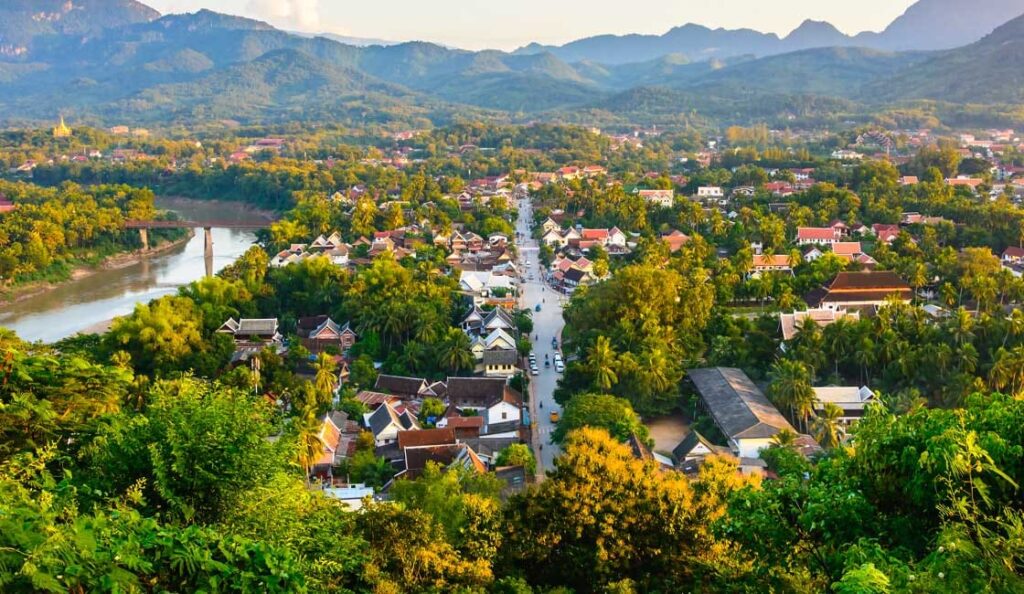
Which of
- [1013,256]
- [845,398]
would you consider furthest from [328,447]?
[1013,256]

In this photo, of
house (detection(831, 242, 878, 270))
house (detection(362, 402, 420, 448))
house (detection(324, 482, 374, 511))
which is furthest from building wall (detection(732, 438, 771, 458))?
house (detection(831, 242, 878, 270))

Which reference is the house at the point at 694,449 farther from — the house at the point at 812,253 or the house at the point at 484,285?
the house at the point at 812,253

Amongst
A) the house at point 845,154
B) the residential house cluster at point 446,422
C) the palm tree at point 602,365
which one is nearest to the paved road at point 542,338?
the residential house cluster at point 446,422

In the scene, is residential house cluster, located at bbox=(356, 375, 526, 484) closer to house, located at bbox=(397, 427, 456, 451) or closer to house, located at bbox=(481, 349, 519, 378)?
house, located at bbox=(397, 427, 456, 451)

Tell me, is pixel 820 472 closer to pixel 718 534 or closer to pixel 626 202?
pixel 718 534

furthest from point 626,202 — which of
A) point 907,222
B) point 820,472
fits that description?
point 820,472

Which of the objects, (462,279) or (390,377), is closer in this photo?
(390,377)

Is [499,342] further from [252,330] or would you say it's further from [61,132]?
[61,132]
